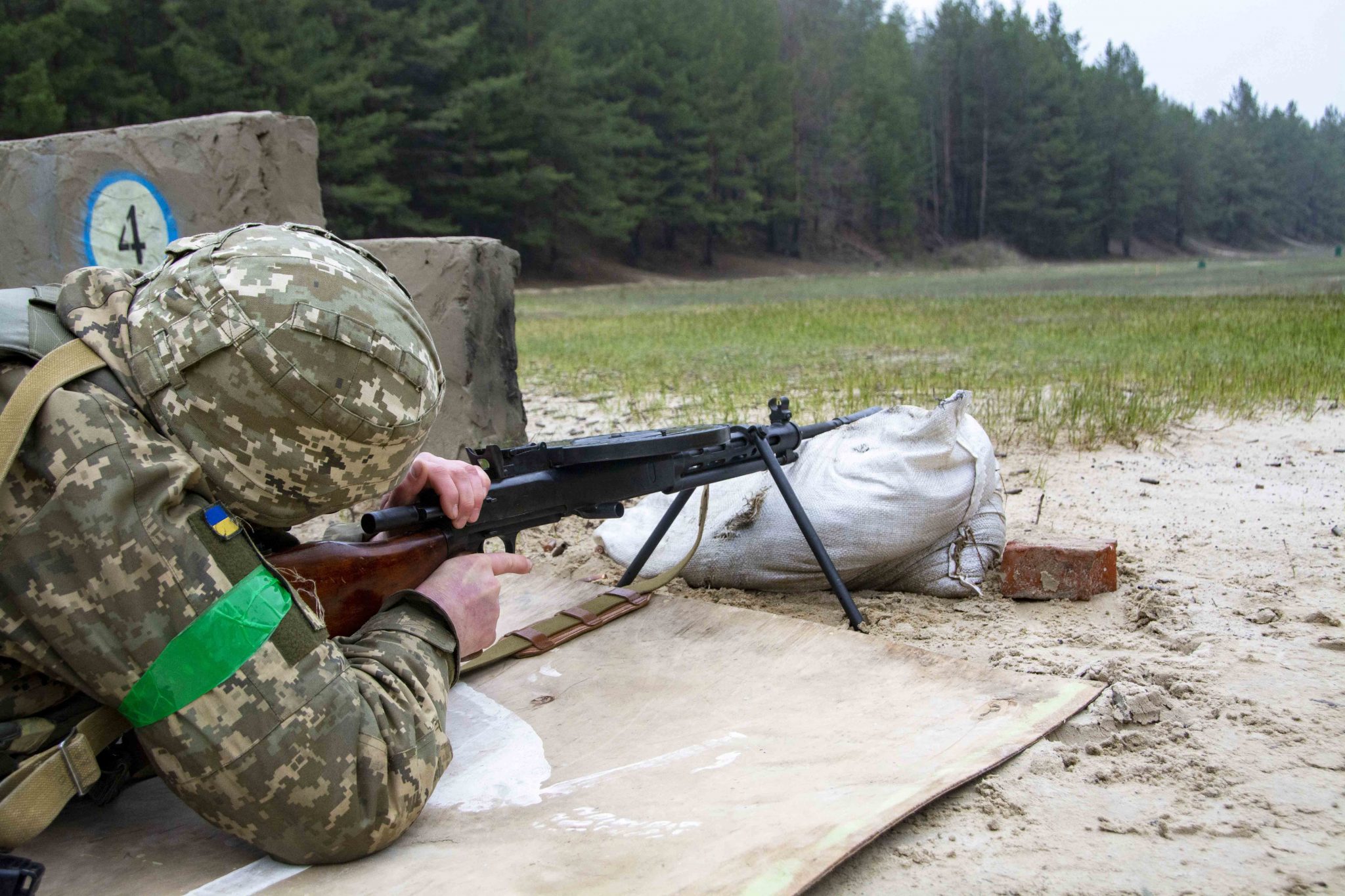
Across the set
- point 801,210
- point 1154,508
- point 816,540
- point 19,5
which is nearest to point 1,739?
point 816,540

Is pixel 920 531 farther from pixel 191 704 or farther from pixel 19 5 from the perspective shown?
pixel 19 5

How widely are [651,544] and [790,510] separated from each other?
502 mm

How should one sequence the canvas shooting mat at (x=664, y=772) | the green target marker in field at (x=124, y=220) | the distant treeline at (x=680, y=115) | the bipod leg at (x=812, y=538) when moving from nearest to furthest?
the canvas shooting mat at (x=664, y=772)
the bipod leg at (x=812, y=538)
the green target marker in field at (x=124, y=220)
the distant treeline at (x=680, y=115)

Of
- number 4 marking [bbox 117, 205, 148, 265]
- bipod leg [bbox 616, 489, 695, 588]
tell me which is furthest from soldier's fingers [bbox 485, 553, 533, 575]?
number 4 marking [bbox 117, 205, 148, 265]

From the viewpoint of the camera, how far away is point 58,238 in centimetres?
489

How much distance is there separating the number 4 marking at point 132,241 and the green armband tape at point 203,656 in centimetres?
406

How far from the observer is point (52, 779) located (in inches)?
59.7

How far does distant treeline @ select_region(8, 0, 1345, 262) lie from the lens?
24578 mm

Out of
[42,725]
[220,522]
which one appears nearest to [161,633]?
[220,522]

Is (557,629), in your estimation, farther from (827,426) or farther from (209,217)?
(209,217)

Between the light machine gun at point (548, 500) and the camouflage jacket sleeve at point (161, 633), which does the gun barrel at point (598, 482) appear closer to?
the light machine gun at point (548, 500)

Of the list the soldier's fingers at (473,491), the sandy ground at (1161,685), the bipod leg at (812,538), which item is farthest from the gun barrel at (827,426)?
the soldier's fingers at (473,491)

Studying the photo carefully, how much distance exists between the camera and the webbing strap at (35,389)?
1407 mm

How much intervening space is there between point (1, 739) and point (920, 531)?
2.49 metres
